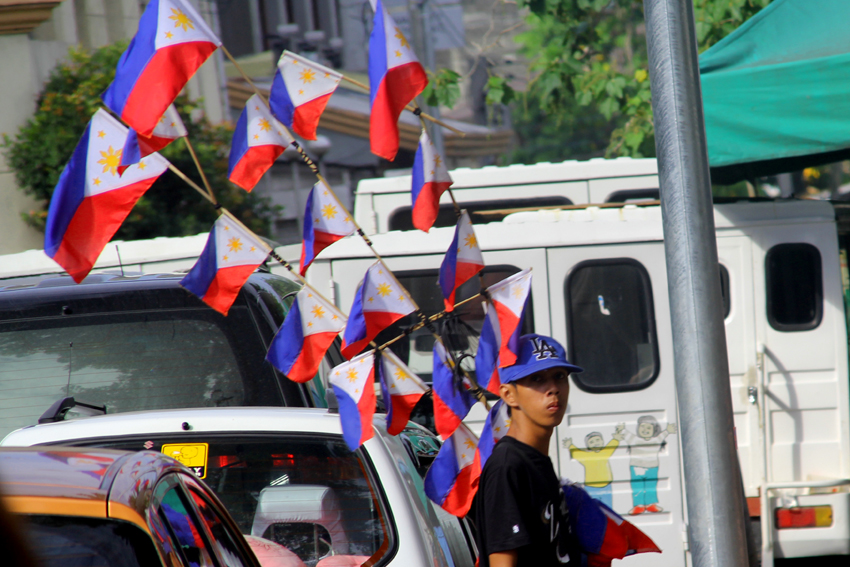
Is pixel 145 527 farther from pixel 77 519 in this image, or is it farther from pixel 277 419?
pixel 277 419

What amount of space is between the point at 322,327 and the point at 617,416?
3099 mm

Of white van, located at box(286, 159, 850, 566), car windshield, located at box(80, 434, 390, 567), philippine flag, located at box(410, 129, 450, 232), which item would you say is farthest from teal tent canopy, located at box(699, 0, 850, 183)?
car windshield, located at box(80, 434, 390, 567)

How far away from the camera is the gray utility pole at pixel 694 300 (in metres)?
3.13

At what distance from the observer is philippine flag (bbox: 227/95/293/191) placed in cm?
361

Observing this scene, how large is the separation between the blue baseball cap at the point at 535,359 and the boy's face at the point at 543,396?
0.07ft

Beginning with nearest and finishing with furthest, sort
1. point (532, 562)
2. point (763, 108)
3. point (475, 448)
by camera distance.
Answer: point (532, 562)
point (475, 448)
point (763, 108)

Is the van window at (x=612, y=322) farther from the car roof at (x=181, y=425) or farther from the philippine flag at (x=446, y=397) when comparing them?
the car roof at (x=181, y=425)

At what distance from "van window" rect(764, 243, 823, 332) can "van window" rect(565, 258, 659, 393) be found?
32.8 inches

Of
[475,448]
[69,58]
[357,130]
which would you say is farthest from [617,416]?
[357,130]

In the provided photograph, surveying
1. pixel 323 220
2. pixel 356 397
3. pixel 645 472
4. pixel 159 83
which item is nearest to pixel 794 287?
pixel 645 472

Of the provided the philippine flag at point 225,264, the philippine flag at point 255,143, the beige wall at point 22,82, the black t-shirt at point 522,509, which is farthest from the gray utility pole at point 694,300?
the beige wall at point 22,82

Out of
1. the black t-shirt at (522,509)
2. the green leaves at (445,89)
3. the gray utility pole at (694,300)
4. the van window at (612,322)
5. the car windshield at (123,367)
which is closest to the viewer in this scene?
the black t-shirt at (522,509)

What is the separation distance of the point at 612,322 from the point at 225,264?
341 cm

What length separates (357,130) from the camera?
19641mm
